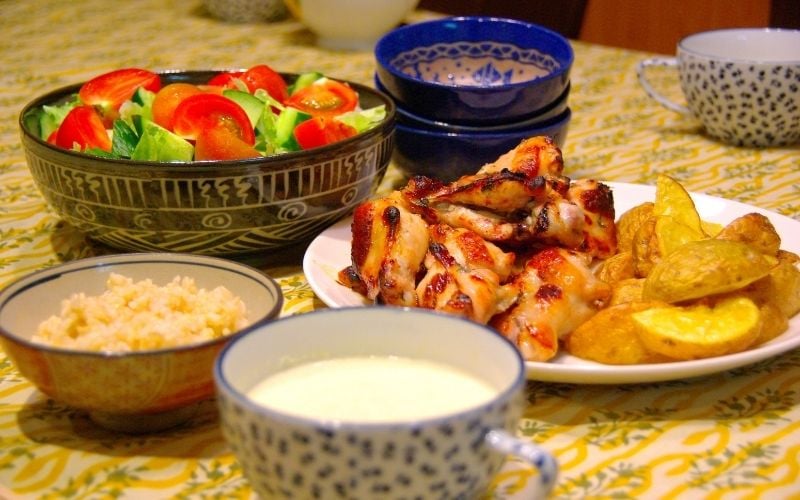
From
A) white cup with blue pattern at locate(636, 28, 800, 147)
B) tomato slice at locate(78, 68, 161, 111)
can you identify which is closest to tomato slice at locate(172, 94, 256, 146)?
tomato slice at locate(78, 68, 161, 111)

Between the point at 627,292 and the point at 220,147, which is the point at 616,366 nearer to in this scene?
the point at 627,292

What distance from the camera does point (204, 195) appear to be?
162 centimetres

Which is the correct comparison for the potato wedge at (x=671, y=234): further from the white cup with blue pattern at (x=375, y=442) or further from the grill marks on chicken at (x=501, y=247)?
the white cup with blue pattern at (x=375, y=442)

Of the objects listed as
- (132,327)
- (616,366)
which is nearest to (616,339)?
(616,366)

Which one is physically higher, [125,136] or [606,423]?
[125,136]

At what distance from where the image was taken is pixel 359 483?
910 millimetres

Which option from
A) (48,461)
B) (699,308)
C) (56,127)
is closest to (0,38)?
(56,127)

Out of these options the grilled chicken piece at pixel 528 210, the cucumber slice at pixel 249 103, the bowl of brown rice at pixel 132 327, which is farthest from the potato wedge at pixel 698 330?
the cucumber slice at pixel 249 103

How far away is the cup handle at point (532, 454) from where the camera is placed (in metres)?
0.89

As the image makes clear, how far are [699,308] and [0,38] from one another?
312 centimetres

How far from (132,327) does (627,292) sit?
2.38 feet

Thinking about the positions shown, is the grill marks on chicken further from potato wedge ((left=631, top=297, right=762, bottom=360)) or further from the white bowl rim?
the white bowl rim

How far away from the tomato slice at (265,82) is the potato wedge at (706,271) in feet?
3.32

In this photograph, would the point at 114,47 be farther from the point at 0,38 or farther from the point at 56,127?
the point at 56,127
